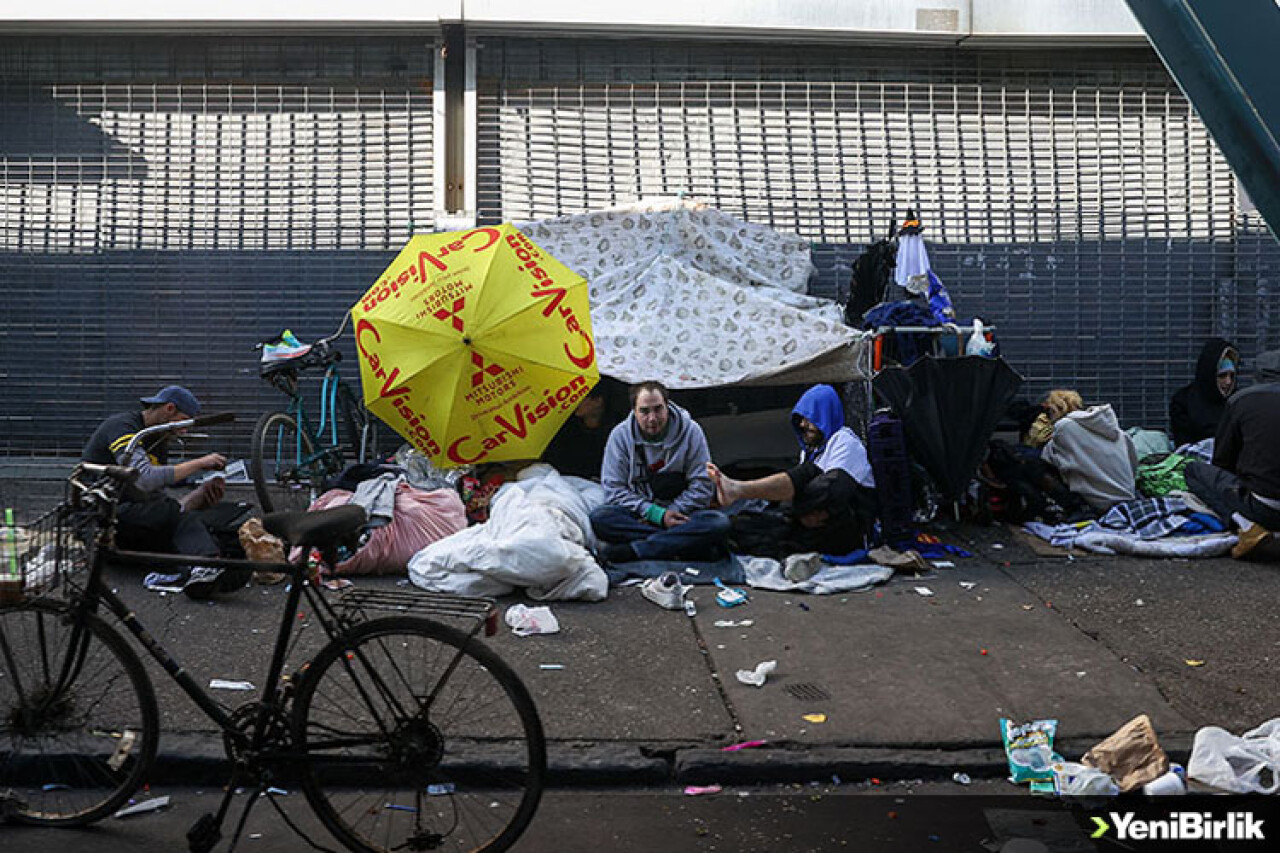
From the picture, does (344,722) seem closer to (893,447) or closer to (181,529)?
(181,529)

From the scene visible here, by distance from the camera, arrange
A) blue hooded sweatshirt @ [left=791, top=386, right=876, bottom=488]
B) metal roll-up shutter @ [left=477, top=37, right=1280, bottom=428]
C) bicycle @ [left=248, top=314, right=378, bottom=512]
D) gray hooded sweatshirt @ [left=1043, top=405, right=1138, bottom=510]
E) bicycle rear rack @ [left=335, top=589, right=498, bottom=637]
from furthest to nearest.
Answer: metal roll-up shutter @ [left=477, top=37, right=1280, bottom=428], gray hooded sweatshirt @ [left=1043, top=405, right=1138, bottom=510], bicycle @ [left=248, top=314, right=378, bottom=512], blue hooded sweatshirt @ [left=791, top=386, right=876, bottom=488], bicycle rear rack @ [left=335, top=589, right=498, bottom=637]

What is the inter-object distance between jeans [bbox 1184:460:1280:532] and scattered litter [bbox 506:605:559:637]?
14.4 ft

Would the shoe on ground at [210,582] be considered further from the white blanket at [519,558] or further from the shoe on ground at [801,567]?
the shoe on ground at [801,567]

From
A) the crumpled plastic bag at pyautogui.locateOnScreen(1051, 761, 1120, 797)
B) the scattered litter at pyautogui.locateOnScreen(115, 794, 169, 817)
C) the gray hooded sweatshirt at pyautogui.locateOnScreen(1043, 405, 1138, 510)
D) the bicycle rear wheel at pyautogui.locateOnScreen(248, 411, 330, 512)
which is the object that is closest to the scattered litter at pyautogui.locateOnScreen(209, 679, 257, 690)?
the scattered litter at pyautogui.locateOnScreen(115, 794, 169, 817)

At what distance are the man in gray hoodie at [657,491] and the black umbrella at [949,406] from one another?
1.35 m

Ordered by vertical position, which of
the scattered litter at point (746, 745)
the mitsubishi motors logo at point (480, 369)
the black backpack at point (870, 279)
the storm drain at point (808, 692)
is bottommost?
the scattered litter at point (746, 745)

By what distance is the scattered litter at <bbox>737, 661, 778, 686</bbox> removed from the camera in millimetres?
5227

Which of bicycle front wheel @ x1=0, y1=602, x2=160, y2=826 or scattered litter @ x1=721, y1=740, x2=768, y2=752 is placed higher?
bicycle front wheel @ x1=0, y1=602, x2=160, y2=826

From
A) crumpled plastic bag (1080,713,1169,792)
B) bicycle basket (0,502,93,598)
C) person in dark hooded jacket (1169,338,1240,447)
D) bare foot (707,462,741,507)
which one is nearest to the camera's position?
bicycle basket (0,502,93,598)

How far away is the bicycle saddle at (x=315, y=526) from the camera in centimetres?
358

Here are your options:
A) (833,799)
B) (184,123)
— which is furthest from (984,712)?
(184,123)

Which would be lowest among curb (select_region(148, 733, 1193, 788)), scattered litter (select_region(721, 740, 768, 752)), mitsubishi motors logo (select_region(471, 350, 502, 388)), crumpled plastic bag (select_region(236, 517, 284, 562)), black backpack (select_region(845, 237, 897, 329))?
curb (select_region(148, 733, 1193, 788))

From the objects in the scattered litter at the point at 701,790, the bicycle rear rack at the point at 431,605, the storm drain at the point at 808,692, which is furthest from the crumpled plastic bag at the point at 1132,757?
the bicycle rear rack at the point at 431,605

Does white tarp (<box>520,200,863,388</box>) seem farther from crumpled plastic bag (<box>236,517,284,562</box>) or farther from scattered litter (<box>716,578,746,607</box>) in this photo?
crumpled plastic bag (<box>236,517,284,562</box>)
